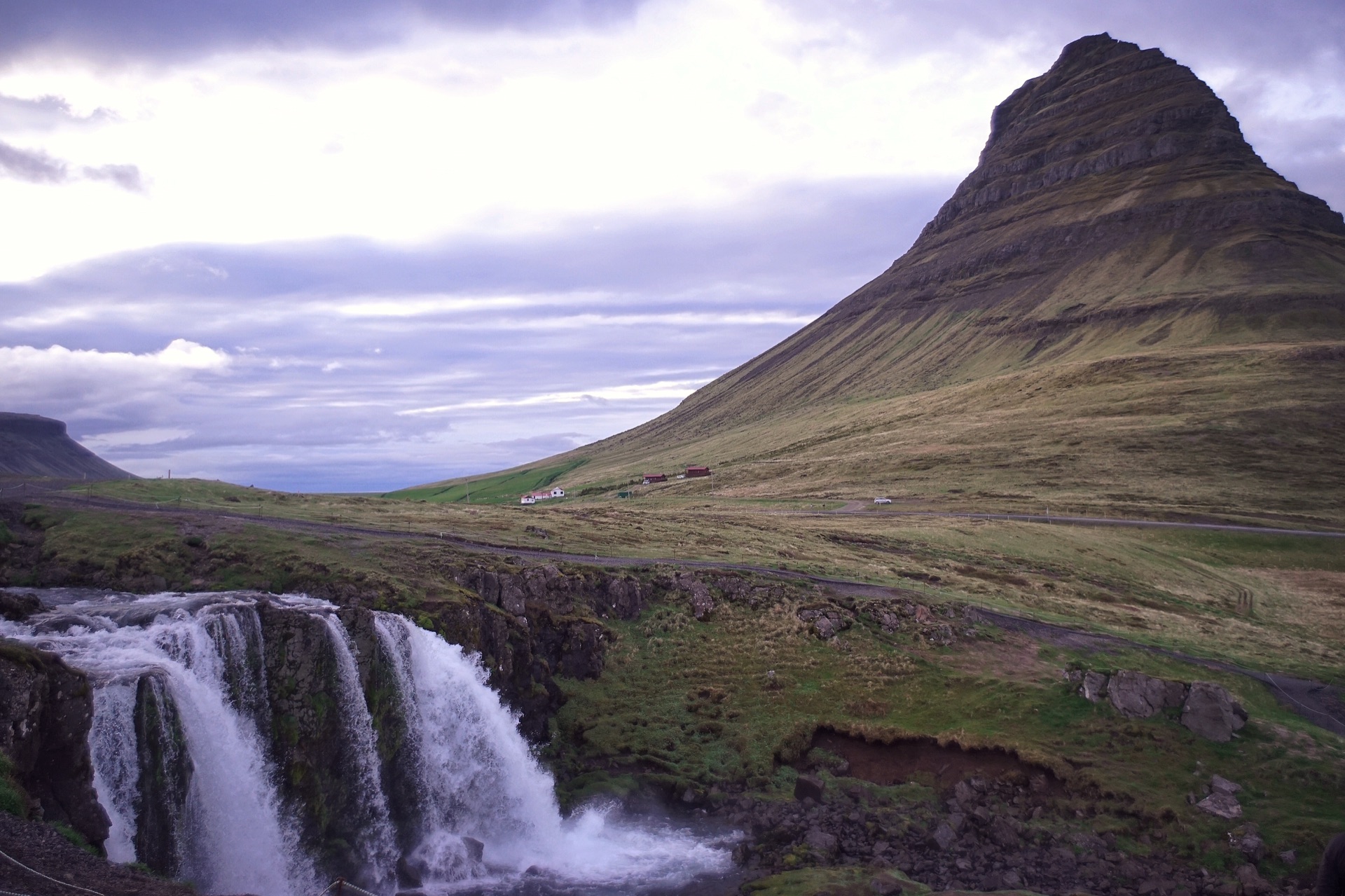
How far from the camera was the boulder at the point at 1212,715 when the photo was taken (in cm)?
3356

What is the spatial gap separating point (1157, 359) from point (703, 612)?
133123mm

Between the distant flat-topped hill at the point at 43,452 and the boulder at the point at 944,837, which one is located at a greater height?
the distant flat-topped hill at the point at 43,452

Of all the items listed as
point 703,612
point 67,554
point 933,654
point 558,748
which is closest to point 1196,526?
point 933,654

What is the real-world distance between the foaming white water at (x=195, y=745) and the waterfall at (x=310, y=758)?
2.0 inches

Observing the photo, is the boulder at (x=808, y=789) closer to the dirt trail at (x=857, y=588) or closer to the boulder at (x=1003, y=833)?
the boulder at (x=1003, y=833)

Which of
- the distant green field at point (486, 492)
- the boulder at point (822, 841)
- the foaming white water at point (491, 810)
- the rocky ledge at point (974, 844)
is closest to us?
the rocky ledge at point (974, 844)

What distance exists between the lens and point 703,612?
47.2 meters

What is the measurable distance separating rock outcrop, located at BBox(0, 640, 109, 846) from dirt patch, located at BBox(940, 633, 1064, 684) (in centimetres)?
3584

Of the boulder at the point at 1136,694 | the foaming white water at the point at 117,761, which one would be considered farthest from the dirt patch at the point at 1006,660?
the foaming white water at the point at 117,761

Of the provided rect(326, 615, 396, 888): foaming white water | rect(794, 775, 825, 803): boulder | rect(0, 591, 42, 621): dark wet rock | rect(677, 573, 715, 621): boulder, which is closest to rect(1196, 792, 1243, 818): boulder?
rect(794, 775, 825, 803): boulder

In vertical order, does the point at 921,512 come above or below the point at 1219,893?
above

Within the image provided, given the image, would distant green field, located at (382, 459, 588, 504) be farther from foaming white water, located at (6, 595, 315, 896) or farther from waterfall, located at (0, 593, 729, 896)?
foaming white water, located at (6, 595, 315, 896)

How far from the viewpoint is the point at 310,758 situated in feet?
91.8

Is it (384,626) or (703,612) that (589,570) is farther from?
(384,626)
